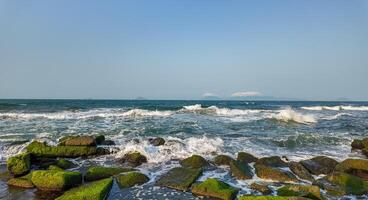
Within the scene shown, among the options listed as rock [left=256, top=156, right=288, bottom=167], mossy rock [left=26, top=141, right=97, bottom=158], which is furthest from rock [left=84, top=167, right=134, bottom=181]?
rock [left=256, top=156, right=288, bottom=167]

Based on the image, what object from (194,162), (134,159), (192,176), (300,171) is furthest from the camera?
(134,159)

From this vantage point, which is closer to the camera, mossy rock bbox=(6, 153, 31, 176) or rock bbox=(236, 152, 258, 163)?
mossy rock bbox=(6, 153, 31, 176)

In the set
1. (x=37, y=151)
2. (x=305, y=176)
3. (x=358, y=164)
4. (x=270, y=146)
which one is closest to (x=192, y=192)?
(x=305, y=176)

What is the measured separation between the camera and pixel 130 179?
7.55 meters

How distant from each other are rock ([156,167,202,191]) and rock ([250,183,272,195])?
146 centimetres

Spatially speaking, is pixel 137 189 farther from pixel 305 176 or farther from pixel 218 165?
pixel 305 176

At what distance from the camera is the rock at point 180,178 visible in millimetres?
7277

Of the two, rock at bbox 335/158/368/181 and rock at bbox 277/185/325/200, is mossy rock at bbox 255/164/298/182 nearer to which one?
rock at bbox 277/185/325/200

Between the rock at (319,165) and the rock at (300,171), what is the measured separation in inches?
12.5

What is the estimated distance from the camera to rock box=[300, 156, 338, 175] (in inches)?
348

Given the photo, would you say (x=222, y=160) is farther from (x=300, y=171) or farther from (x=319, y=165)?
(x=319, y=165)

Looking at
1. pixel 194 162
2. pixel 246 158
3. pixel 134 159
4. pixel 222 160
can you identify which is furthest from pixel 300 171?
pixel 134 159

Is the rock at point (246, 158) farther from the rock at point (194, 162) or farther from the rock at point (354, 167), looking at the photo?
the rock at point (354, 167)

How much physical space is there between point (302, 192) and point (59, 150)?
314 inches
